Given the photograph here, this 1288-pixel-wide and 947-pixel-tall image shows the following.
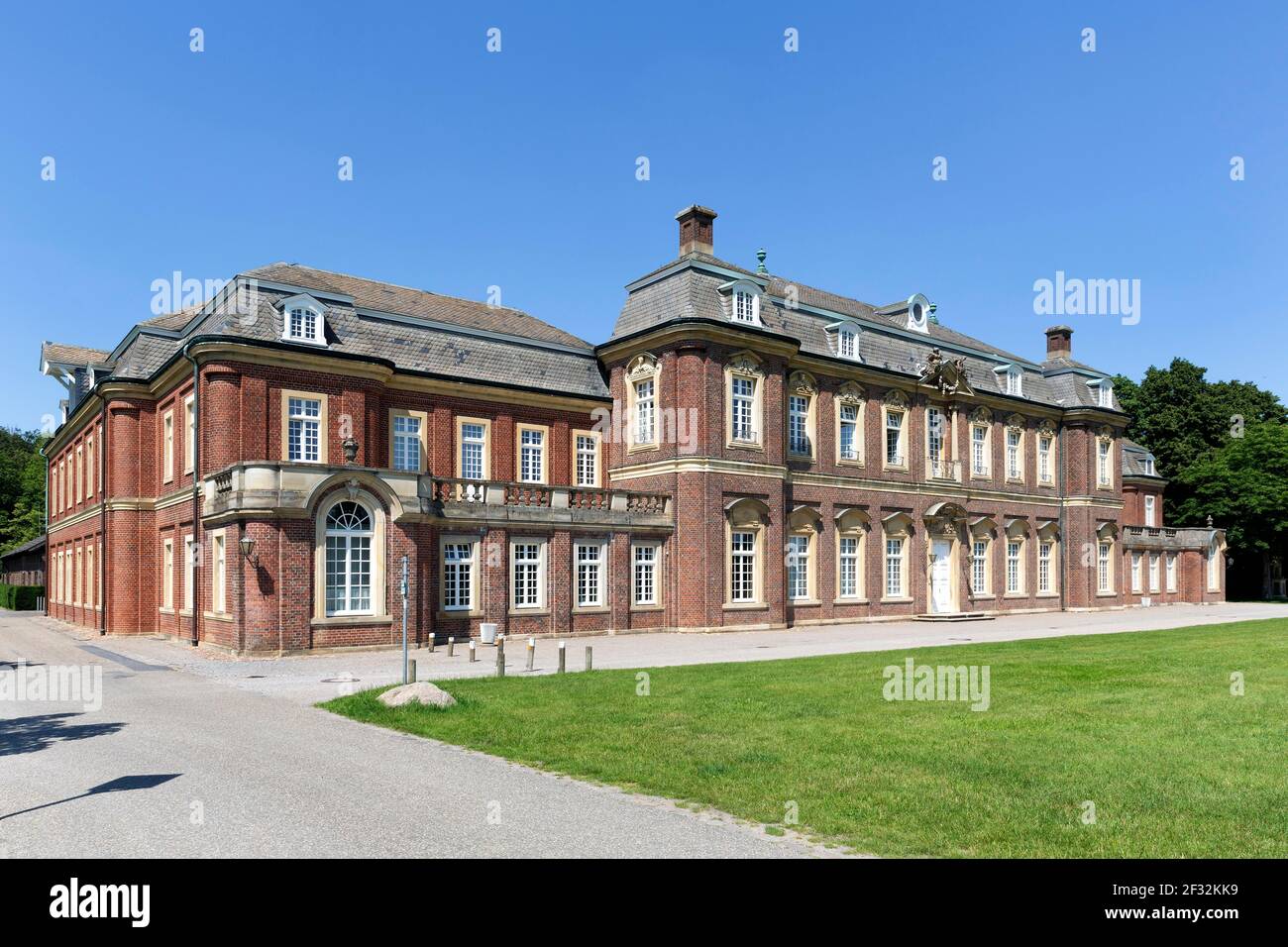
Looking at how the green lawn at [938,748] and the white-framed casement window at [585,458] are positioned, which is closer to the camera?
the green lawn at [938,748]

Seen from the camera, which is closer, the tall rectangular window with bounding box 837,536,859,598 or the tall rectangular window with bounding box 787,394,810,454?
the tall rectangular window with bounding box 787,394,810,454

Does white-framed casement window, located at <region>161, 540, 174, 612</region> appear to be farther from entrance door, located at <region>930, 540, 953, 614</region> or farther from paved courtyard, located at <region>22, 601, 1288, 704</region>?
entrance door, located at <region>930, 540, 953, 614</region>

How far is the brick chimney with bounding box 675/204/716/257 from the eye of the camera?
118 feet

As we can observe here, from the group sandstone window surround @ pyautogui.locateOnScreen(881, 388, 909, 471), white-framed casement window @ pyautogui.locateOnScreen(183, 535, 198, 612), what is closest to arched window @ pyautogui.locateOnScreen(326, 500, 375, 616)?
white-framed casement window @ pyautogui.locateOnScreen(183, 535, 198, 612)

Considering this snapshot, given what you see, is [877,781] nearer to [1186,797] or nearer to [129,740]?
[1186,797]

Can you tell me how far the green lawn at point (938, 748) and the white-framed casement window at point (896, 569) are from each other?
2110cm

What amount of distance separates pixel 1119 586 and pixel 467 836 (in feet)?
167

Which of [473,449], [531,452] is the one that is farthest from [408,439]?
[531,452]

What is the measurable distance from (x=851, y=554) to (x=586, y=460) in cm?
1131

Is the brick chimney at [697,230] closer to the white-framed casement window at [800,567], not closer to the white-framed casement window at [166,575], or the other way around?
the white-framed casement window at [800,567]

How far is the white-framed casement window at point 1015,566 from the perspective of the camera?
45.9 m

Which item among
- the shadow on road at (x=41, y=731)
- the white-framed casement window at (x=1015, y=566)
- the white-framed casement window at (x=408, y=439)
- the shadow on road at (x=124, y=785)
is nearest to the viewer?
the shadow on road at (x=124, y=785)

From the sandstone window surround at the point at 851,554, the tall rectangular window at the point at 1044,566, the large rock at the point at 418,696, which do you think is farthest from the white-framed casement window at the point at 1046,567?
the large rock at the point at 418,696

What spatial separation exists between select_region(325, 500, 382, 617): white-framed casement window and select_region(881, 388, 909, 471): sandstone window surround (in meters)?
22.9
